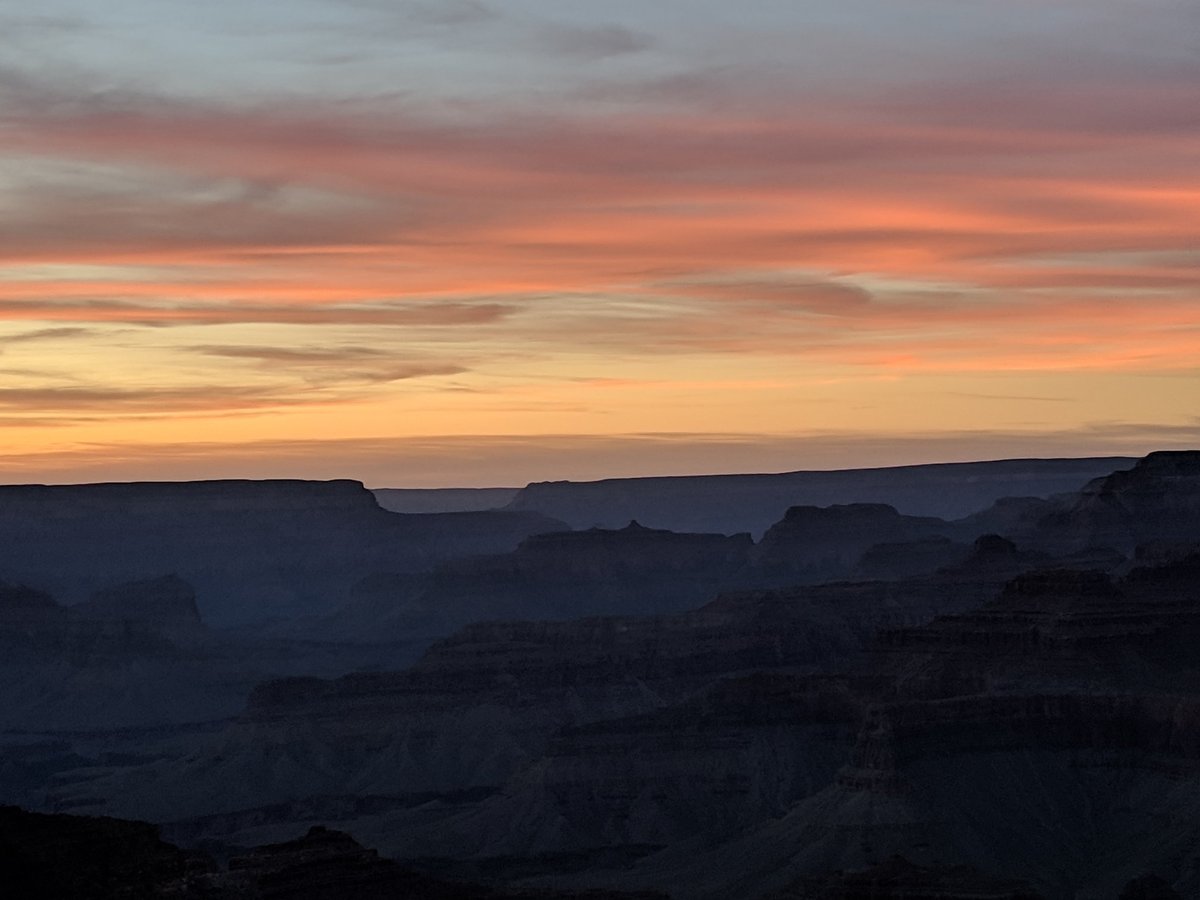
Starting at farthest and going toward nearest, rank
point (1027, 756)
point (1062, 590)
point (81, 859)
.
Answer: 1. point (1062, 590)
2. point (1027, 756)
3. point (81, 859)

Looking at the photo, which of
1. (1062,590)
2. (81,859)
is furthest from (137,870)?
(1062,590)

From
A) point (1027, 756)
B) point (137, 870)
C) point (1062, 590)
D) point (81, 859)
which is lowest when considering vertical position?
point (1027, 756)

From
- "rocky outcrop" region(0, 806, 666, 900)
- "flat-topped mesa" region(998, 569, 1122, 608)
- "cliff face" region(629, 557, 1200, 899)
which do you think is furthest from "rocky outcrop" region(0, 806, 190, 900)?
"flat-topped mesa" region(998, 569, 1122, 608)

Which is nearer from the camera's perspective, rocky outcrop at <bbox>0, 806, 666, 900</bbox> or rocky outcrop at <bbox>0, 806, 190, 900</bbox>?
rocky outcrop at <bbox>0, 806, 190, 900</bbox>

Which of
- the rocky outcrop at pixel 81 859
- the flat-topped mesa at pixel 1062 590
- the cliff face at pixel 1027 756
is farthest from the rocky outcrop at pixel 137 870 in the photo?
the flat-topped mesa at pixel 1062 590

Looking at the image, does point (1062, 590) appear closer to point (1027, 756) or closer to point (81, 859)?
point (1027, 756)

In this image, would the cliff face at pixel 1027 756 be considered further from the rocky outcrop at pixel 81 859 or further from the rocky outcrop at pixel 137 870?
the rocky outcrop at pixel 81 859

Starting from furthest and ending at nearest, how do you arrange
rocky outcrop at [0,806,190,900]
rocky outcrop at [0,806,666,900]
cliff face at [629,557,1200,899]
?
cliff face at [629,557,1200,899], rocky outcrop at [0,806,666,900], rocky outcrop at [0,806,190,900]

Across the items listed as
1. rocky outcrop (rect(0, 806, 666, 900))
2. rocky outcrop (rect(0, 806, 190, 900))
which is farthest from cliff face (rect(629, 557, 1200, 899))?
rocky outcrop (rect(0, 806, 190, 900))

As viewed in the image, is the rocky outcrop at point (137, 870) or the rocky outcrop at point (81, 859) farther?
the rocky outcrop at point (137, 870)

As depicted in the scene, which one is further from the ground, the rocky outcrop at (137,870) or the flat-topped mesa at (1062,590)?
the flat-topped mesa at (1062,590)

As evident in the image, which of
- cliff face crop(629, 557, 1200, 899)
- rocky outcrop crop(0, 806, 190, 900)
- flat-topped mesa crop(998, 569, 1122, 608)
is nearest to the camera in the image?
rocky outcrop crop(0, 806, 190, 900)

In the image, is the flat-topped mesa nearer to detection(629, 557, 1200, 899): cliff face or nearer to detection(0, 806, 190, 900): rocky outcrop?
detection(629, 557, 1200, 899): cliff face

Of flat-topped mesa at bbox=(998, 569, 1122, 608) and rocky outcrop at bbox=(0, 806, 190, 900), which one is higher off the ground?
flat-topped mesa at bbox=(998, 569, 1122, 608)
